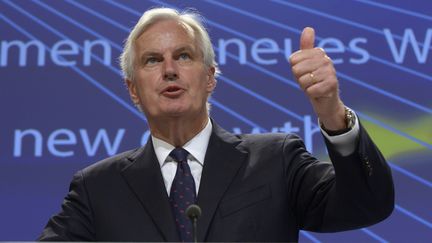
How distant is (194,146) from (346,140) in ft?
1.94

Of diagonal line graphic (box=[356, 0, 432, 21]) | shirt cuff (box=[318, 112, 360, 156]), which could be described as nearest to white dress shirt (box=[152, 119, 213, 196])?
shirt cuff (box=[318, 112, 360, 156])

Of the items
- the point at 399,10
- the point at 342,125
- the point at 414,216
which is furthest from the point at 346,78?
the point at 342,125

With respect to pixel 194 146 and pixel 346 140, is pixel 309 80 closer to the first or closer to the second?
pixel 346 140

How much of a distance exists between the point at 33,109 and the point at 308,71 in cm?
188

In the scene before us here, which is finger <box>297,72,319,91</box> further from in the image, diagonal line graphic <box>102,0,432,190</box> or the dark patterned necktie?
diagonal line graphic <box>102,0,432,190</box>

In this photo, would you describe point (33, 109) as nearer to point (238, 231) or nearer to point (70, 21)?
point (70, 21)

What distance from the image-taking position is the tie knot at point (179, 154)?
2.16 metres

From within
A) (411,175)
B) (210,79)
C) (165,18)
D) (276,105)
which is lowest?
(411,175)

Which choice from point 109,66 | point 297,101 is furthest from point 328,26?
point 109,66

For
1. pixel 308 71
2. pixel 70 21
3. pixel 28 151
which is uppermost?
pixel 308 71

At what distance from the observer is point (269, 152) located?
85.3 inches

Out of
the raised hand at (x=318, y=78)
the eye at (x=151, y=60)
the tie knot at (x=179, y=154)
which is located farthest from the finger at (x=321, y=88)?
the eye at (x=151, y=60)

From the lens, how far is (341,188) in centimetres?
184

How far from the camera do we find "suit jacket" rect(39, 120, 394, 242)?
6.23 ft
